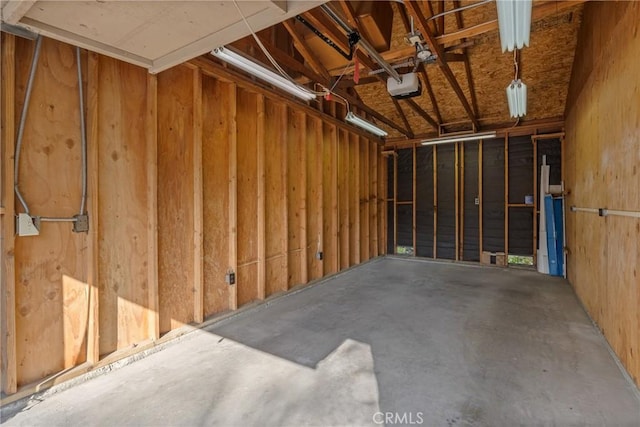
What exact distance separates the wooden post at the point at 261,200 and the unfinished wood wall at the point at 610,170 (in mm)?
3338

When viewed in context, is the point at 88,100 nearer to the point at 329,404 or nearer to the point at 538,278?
the point at 329,404

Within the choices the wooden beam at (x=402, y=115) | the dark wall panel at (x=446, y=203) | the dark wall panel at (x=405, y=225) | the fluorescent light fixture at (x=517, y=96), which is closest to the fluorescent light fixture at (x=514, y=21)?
the fluorescent light fixture at (x=517, y=96)

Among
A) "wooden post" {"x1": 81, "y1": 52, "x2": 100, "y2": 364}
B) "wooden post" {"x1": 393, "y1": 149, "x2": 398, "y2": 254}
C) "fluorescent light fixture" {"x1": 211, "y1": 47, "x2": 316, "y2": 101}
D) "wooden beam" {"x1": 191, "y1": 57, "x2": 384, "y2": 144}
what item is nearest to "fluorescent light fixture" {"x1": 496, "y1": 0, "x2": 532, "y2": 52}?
"fluorescent light fixture" {"x1": 211, "y1": 47, "x2": 316, "y2": 101}

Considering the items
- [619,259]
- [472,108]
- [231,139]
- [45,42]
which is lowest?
[619,259]

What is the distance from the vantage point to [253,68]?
264cm

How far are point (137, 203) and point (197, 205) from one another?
0.55 m

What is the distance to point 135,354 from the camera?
7.86 feet

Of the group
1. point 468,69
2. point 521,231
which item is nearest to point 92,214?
point 468,69

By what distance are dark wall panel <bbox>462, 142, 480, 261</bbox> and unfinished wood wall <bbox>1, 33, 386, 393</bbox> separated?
12.9 ft

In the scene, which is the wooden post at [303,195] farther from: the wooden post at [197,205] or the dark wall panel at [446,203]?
the dark wall panel at [446,203]

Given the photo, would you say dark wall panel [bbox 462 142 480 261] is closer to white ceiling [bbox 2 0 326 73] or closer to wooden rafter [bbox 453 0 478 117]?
wooden rafter [bbox 453 0 478 117]

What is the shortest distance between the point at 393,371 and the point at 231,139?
108 inches

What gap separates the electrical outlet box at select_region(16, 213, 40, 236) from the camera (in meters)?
1.87

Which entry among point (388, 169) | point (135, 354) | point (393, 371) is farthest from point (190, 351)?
point (388, 169)
